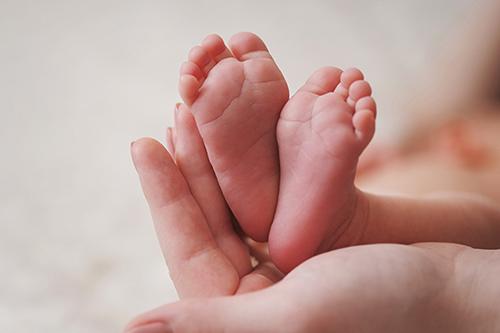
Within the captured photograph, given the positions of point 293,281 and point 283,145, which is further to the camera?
point 283,145

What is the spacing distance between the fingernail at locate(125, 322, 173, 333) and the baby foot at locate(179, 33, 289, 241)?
0.82 feet

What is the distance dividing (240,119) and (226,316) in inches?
10.0

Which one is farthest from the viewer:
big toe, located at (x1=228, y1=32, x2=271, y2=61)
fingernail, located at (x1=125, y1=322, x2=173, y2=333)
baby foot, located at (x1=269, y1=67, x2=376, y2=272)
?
big toe, located at (x1=228, y1=32, x2=271, y2=61)

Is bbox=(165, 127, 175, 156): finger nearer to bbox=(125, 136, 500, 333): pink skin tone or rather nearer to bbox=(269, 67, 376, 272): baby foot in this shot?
bbox=(125, 136, 500, 333): pink skin tone

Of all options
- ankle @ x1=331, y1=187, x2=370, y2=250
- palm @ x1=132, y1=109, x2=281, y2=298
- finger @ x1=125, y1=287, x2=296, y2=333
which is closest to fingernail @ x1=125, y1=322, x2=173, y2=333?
finger @ x1=125, y1=287, x2=296, y2=333

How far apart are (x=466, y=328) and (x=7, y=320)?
61cm

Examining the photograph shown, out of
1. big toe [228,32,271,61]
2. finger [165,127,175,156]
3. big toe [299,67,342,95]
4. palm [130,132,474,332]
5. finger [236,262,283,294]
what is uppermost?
big toe [228,32,271,61]

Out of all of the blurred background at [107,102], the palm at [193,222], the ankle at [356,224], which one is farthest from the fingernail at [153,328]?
the blurred background at [107,102]

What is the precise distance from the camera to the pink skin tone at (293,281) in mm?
560

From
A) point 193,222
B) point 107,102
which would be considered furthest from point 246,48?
point 107,102

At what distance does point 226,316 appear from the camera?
0.56m

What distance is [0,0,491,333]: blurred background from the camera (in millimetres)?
994

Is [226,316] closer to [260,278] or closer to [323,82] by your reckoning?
[260,278]

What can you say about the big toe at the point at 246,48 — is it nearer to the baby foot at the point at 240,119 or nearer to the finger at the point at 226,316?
the baby foot at the point at 240,119
